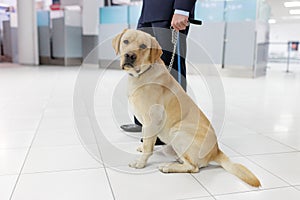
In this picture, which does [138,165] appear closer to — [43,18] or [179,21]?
[179,21]

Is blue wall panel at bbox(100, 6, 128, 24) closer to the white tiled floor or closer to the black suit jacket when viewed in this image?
the white tiled floor

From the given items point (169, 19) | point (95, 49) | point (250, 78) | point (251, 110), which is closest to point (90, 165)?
point (169, 19)

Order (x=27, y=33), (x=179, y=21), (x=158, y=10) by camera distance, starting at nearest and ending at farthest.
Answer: (x=179, y=21)
(x=158, y=10)
(x=27, y=33)

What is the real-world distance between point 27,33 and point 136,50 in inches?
292

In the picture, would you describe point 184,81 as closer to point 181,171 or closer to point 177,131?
point 177,131

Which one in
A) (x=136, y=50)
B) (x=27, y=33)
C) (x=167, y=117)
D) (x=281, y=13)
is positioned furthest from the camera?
(x=281, y=13)

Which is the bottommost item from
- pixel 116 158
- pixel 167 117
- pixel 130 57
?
pixel 116 158

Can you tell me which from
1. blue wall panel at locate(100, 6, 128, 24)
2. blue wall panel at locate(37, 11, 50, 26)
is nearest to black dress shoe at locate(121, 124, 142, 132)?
blue wall panel at locate(100, 6, 128, 24)

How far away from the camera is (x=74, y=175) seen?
4.37ft

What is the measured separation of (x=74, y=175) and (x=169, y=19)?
1.01 meters

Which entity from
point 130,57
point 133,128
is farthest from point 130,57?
point 133,128

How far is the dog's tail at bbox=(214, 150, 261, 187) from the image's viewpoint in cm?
124

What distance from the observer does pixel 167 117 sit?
1.40 meters

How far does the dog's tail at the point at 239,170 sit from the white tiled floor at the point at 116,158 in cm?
3
